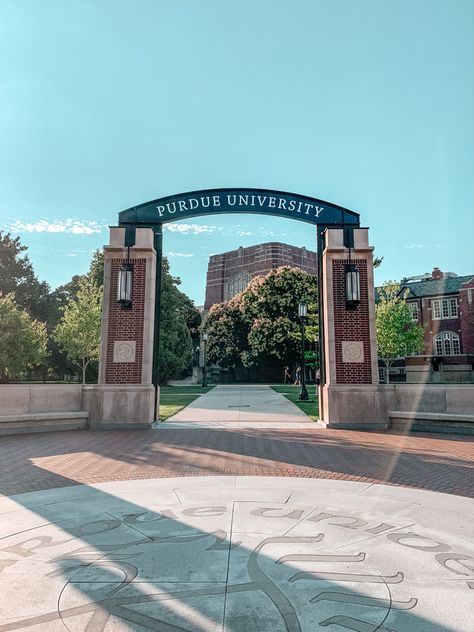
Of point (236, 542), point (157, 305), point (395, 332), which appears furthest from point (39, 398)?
point (395, 332)

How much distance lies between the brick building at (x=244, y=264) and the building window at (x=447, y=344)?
26.1 m

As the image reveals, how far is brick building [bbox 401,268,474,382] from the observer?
1885 inches

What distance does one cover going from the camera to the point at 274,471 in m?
6.66

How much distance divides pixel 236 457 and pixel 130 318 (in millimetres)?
5789

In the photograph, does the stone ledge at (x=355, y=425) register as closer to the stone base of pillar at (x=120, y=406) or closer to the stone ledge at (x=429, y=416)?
the stone ledge at (x=429, y=416)

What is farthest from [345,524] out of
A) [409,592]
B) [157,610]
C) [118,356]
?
[118,356]

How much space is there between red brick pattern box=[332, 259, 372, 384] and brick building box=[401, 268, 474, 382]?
3548 cm

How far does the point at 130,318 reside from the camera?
12.1 m

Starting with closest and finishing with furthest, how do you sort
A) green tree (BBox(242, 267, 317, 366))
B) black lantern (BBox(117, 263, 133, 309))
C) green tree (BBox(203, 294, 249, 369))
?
black lantern (BBox(117, 263, 133, 309)) → green tree (BBox(242, 267, 317, 366)) → green tree (BBox(203, 294, 249, 369))

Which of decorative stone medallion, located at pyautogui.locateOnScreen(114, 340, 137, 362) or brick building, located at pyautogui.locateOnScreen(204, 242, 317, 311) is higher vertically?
brick building, located at pyautogui.locateOnScreen(204, 242, 317, 311)

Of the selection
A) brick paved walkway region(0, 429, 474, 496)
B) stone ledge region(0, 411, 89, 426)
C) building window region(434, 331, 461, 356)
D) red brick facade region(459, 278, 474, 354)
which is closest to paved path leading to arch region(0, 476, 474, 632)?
brick paved walkway region(0, 429, 474, 496)

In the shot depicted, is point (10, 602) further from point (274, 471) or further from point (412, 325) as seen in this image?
point (412, 325)

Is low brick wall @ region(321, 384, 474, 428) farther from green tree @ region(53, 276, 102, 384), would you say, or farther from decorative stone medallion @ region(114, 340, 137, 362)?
green tree @ region(53, 276, 102, 384)

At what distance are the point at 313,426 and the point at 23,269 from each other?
51.3m
